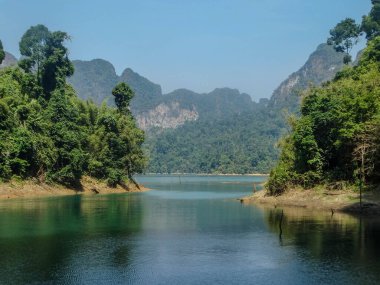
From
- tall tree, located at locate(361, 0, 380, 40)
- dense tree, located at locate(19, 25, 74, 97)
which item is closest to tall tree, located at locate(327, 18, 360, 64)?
tall tree, located at locate(361, 0, 380, 40)

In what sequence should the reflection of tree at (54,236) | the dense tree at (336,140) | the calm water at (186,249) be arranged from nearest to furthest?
the calm water at (186,249), the reflection of tree at (54,236), the dense tree at (336,140)

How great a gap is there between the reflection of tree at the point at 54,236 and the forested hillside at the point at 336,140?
25.6m

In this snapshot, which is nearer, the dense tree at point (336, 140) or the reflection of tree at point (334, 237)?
the reflection of tree at point (334, 237)

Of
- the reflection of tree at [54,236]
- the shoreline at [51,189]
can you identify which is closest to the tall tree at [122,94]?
the shoreline at [51,189]

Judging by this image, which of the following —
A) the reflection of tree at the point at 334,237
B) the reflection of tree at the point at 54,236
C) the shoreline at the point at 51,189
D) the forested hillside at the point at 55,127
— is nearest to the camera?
the reflection of tree at the point at 54,236

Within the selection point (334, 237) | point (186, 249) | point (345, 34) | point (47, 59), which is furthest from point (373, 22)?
point (186, 249)

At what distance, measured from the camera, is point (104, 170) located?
109m

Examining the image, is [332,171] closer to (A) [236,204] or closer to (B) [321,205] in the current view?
(B) [321,205]

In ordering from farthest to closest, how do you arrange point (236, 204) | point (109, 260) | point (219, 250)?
1. point (236, 204)
2. point (219, 250)
3. point (109, 260)

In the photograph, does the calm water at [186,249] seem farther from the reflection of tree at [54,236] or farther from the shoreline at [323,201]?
the shoreline at [323,201]

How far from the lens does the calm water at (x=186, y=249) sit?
27.9 meters


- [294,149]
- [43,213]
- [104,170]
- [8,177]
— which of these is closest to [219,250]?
[43,213]

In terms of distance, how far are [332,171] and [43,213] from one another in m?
39.8

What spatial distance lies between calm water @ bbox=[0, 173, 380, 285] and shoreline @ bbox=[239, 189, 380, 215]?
4463 mm
